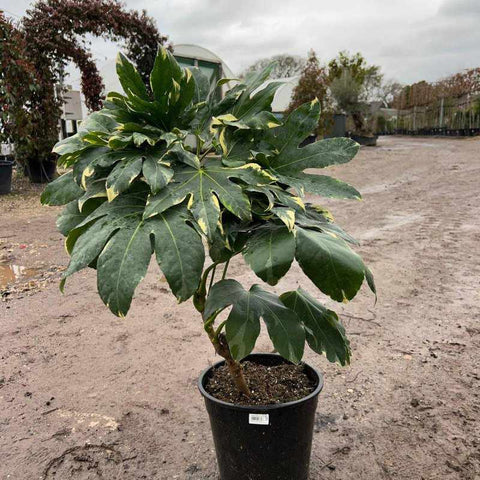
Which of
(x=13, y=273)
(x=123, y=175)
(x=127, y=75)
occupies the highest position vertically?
(x=127, y=75)

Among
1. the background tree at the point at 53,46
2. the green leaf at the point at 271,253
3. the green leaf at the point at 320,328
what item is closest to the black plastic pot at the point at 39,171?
the background tree at the point at 53,46

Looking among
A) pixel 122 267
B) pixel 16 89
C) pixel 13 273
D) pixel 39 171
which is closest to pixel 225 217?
pixel 122 267

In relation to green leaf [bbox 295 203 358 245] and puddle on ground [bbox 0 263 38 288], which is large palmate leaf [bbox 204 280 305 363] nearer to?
green leaf [bbox 295 203 358 245]

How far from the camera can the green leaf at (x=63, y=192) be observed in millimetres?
1499

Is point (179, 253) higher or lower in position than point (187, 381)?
higher

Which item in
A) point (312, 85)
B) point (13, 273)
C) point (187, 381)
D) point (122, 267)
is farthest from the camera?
point (312, 85)

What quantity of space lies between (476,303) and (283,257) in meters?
2.82

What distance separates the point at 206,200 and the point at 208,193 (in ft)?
0.08

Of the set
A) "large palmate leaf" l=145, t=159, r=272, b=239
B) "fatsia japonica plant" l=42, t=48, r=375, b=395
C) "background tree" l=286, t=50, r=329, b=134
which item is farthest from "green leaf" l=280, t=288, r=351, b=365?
"background tree" l=286, t=50, r=329, b=134

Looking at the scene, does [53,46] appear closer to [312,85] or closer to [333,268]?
[312,85]

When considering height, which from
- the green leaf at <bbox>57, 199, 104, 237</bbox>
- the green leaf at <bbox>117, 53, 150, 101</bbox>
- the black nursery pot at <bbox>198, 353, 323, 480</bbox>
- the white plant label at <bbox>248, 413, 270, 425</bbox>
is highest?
the green leaf at <bbox>117, 53, 150, 101</bbox>

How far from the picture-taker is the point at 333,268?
122 cm

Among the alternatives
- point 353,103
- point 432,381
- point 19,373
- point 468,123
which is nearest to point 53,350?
point 19,373

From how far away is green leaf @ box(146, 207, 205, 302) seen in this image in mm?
1211
